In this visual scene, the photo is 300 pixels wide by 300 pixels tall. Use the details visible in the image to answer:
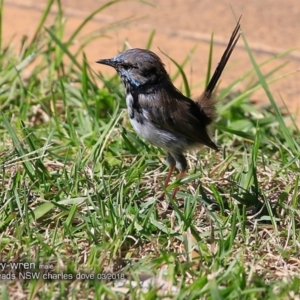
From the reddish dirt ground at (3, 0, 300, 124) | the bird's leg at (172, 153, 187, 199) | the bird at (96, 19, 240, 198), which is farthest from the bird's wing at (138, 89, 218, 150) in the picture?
the reddish dirt ground at (3, 0, 300, 124)

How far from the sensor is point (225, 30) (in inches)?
302

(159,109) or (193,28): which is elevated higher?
(193,28)

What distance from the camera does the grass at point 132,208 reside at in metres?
3.89

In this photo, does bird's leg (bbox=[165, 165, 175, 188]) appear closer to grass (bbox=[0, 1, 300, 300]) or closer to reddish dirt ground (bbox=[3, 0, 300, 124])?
grass (bbox=[0, 1, 300, 300])

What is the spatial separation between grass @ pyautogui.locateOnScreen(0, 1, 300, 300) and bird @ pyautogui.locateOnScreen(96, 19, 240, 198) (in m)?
0.21

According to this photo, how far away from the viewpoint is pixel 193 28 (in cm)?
778

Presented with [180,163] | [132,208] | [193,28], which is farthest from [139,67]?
[193,28]

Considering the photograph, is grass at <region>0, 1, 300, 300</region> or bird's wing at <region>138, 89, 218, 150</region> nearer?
grass at <region>0, 1, 300, 300</region>

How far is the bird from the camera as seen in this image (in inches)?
193

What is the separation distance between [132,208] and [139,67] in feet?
3.05

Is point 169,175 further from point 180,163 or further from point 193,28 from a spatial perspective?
point 193,28

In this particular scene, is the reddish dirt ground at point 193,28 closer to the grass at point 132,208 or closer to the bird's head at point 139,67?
the grass at point 132,208

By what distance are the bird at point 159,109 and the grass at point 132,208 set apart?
214mm

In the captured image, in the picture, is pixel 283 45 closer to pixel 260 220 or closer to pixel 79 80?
pixel 79 80
